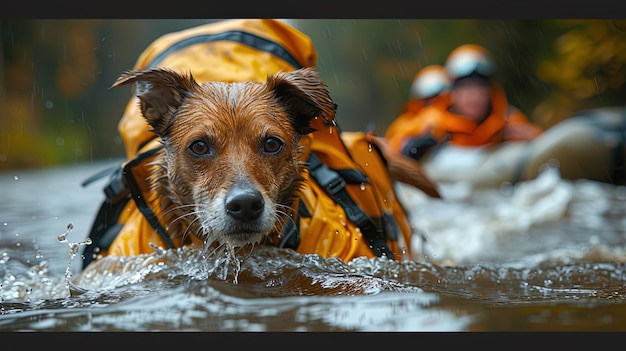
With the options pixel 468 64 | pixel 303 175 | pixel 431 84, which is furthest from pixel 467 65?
pixel 303 175

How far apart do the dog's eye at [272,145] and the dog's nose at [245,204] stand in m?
0.27

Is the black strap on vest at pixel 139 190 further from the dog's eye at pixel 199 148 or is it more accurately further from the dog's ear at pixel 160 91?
the dog's eye at pixel 199 148

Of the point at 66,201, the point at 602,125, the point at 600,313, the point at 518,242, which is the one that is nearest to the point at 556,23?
the point at 602,125

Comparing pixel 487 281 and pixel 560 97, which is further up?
pixel 560 97

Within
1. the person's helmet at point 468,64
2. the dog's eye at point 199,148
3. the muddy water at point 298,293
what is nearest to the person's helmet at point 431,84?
the person's helmet at point 468,64

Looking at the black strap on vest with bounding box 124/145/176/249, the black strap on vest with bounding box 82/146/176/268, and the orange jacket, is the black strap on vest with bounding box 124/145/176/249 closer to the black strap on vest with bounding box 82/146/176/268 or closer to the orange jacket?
the black strap on vest with bounding box 82/146/176/268

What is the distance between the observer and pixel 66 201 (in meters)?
9.30

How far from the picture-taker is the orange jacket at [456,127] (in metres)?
11.5

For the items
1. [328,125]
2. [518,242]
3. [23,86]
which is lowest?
[518,242]

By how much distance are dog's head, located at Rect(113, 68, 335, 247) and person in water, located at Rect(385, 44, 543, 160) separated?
7.46 meters

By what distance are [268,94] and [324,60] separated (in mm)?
13059

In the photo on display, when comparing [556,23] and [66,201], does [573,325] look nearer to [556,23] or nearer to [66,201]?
[66,201]

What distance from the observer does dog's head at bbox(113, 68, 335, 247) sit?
340 cm

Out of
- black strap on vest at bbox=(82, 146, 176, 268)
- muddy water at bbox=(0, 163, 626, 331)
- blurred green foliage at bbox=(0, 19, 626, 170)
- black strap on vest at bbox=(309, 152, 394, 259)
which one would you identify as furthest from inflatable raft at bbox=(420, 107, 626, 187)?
black strap on vest at bbox=(82, 146, 176, 268)
